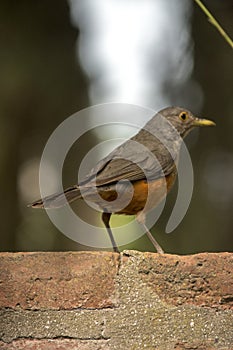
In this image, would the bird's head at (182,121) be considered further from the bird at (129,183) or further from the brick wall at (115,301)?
the brick wall at (115,301)

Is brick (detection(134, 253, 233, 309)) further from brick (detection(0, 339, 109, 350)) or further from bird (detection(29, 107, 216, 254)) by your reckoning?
bird (detection(29, 107, 216, 254))

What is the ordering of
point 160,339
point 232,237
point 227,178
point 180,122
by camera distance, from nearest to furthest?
Result: point 160,339 < point 180,122 < point 232,237 < point 227,178

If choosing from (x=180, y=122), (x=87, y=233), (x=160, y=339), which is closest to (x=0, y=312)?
(x=160, y=339)

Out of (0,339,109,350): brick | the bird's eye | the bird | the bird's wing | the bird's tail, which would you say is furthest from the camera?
the bird's eye

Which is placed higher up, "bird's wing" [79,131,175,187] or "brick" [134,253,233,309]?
"brick" [134,253,233,309]

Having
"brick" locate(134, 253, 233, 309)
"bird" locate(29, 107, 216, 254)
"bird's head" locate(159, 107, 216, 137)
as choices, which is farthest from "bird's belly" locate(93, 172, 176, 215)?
"brick" locate(134, 253, 233, 309)

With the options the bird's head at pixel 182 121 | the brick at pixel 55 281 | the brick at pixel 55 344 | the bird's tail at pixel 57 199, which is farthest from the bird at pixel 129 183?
the brick at pixel 55 344

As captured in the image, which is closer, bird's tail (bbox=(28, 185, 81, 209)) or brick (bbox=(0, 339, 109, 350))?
brick (bbox=(0, 339, 109, 350))

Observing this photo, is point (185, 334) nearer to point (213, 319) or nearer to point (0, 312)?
point (213, 319)
